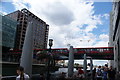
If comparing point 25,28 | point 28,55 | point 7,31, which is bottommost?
point 28,55

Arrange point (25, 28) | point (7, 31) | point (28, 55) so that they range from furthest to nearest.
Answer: point (25, 28) < point (7, 31) < point (28, 55)

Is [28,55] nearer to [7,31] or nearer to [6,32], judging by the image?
[6,32]

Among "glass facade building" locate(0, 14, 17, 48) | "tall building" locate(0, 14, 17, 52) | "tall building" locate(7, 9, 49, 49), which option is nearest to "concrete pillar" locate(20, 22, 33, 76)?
"tall building" locate(0, 14, 17, 52)

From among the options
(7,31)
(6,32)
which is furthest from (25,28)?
(6,32)

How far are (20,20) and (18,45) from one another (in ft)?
52.2

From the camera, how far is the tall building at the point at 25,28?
83625 mm

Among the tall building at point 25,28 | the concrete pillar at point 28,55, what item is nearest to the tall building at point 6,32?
the tall building at point 25,28

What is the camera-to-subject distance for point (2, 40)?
55125 mm

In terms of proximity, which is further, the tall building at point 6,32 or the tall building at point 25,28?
the tall building at point 25,28

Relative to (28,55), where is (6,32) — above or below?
above

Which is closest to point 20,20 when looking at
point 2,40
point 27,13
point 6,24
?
point 27,13

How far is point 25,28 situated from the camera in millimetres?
87312

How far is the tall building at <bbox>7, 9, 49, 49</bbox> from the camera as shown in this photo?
83.6 metres

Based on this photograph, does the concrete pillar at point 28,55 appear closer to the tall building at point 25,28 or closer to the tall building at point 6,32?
the tall building at point 6,32
